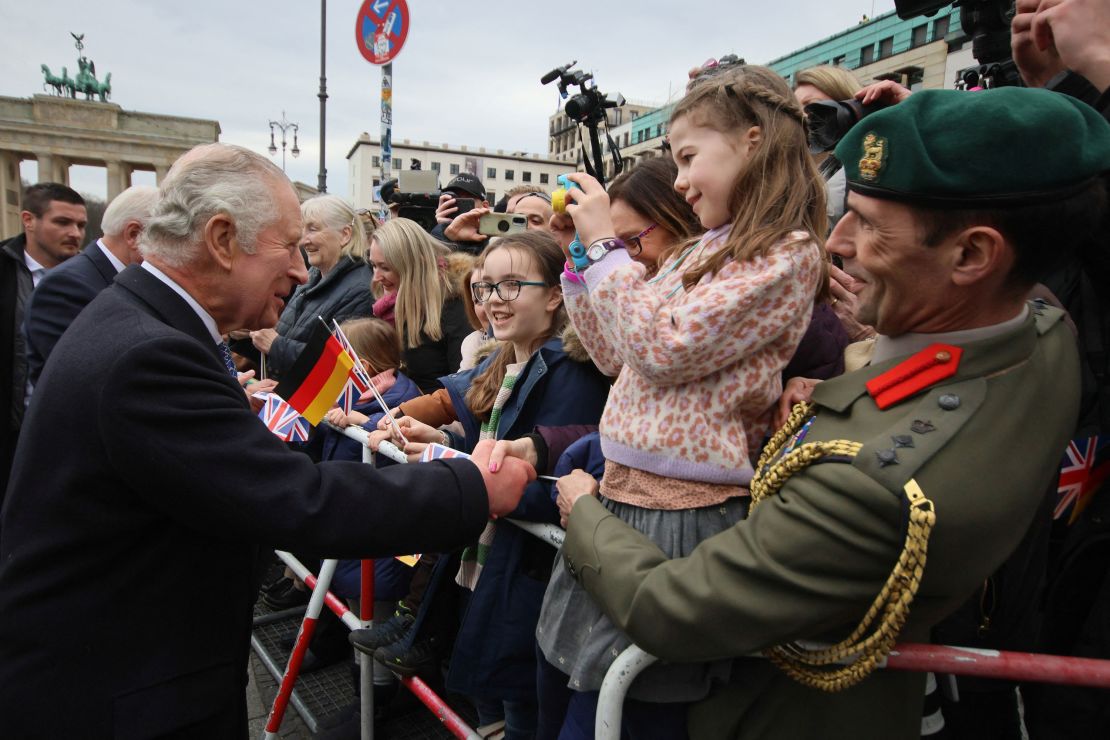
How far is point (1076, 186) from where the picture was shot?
1073 millimetres

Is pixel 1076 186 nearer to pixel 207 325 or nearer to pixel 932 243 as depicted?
pixel 932 243

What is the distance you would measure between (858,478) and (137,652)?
5.52 feet

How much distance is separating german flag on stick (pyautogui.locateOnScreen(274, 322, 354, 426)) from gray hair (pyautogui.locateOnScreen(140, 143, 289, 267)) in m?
0.67

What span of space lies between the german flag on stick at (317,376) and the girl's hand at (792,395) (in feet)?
5.19

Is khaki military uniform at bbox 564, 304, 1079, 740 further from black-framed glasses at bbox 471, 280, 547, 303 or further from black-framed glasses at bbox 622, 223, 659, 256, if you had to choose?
black-framed glasses at bbox 471, 280, 547, 303

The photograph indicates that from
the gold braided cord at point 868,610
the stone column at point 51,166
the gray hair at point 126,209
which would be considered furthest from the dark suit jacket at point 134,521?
the stone column at point 51,166

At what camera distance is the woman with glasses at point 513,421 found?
213 cm

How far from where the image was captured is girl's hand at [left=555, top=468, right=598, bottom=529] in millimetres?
1659

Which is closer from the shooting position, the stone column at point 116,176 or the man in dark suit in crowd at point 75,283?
the man in dark suit in crowd at point 75,283

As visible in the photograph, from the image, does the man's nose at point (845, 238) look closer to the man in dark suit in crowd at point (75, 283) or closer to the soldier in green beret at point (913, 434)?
the soldier in green beret at point (913, 434)

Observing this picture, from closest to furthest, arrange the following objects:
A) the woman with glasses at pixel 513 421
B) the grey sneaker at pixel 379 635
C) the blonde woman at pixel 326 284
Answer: the woman with glasses at pixel 513 421
the grey sneaker at pixel 379 635
the blonde woman at pixel 326 284

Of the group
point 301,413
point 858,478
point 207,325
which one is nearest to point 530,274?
point 301,413

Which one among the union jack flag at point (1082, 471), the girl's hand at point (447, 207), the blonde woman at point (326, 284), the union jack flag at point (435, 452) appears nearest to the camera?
the union jack flag at point (1082, 471)

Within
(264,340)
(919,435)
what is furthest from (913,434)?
(264,340)
